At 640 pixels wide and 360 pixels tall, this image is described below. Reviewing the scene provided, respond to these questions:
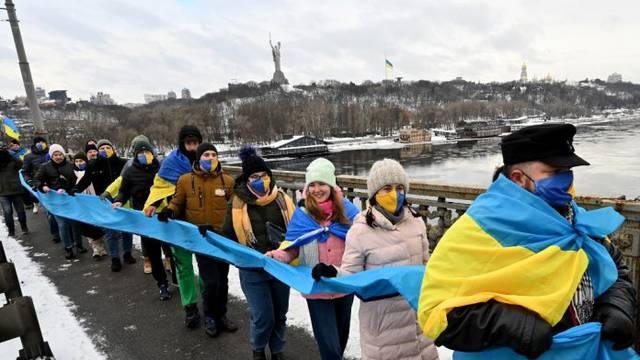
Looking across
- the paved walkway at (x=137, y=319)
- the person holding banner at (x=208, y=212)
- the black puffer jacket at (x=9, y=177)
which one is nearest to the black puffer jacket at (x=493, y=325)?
the paved walkway at (x=137, y=319)

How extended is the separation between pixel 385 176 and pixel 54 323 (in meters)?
4.16

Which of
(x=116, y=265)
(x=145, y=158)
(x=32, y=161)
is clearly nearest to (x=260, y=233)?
(x=145, y=158)

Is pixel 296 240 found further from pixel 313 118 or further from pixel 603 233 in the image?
pixel 313 118

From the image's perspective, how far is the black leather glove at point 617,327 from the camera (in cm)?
147

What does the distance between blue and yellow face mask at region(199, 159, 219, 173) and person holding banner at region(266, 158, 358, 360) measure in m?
1.36

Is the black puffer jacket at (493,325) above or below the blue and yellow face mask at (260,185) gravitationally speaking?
below

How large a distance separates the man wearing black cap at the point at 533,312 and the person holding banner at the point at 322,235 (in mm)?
1358

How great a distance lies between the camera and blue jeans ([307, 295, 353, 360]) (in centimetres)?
296

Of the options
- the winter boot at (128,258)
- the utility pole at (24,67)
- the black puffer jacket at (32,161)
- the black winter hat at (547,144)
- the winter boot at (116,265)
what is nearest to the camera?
the black winter hat at (547,144)

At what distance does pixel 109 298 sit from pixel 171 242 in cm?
150

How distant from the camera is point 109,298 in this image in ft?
16.6

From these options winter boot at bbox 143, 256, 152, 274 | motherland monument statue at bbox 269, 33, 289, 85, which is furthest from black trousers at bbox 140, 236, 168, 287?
motherland monument statue at bbox 269, 33, 289, 85

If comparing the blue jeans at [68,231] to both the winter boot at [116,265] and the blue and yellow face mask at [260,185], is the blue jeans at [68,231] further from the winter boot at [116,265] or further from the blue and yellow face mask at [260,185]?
the blue and yellow face mask at [260,185]

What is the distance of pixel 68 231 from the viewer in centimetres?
675
